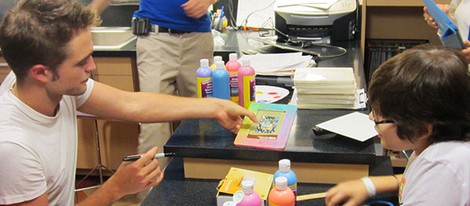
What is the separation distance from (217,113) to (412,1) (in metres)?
1.59

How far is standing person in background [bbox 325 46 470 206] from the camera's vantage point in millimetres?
1181

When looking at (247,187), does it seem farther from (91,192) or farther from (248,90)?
(91,192)

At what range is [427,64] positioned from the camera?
1229 mm

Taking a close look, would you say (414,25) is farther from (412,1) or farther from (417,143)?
(417,143)

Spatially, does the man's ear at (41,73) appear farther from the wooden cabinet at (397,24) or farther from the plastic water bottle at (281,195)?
the wooden cabinet at (397,24)

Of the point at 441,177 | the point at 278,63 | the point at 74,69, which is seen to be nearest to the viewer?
the point at 441,177

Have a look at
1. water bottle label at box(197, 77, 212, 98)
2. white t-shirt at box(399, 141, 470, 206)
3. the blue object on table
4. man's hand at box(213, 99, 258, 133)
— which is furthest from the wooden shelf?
white t-shirt at box(399, 141, 470, 206)

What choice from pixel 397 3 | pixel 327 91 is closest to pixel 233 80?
pixel 327 91

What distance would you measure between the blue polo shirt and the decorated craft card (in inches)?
33.7

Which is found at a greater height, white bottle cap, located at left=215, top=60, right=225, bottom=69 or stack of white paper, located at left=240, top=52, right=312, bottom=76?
white bottle cap, located at left=215, top=60, right=225, bottom=69

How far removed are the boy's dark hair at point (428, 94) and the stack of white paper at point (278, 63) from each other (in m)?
1.00

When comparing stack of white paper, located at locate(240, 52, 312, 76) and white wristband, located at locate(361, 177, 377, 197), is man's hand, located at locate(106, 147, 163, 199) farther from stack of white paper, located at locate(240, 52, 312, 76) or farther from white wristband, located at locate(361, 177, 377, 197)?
stack of white paper, located at locate(240, 52, 312, 76)

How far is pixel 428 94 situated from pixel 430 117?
0.18ft

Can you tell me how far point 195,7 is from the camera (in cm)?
248
